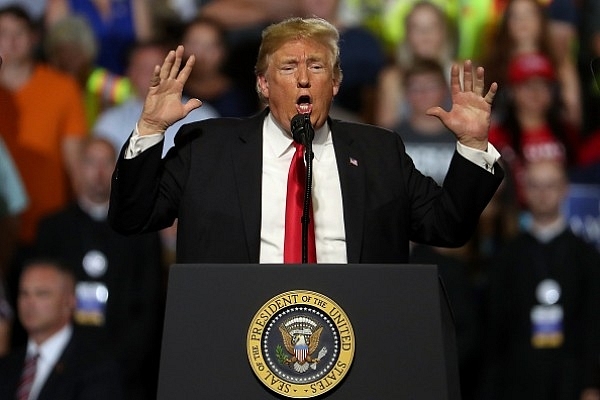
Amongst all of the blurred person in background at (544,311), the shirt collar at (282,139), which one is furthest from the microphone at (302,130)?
the blurred person in background at (544,311)

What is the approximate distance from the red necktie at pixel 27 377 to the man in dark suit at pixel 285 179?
2.28m

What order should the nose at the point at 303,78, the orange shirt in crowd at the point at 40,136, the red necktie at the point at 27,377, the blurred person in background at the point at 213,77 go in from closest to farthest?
the nose at the point at 303,78, the red necktie at the point at 27,377, the orange shirt in crowd at the point at 40,136, the blurred person in background at the point at 213,77

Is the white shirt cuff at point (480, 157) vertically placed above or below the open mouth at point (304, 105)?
below

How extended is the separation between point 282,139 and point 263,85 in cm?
15

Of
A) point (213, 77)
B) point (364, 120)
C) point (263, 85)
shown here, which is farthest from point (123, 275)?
point (263, 85)

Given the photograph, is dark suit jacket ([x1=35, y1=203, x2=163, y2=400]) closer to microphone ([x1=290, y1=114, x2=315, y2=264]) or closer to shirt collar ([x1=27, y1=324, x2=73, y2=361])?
shirt collar ([x1=27, y1=324, x2=73, y2=361])

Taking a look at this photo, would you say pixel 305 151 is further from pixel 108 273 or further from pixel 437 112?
pixel 108 273

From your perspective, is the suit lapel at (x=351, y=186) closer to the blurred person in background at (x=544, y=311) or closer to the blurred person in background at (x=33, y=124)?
the blurred person in background at (x=544, y=311)

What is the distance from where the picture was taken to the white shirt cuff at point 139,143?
122 inches

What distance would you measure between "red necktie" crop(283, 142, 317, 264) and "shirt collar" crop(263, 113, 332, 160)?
93 mm

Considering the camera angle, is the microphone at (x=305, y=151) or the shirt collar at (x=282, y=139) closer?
the microphone at (x=305, y=151)

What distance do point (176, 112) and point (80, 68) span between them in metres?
4.12

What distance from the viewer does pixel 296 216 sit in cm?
308

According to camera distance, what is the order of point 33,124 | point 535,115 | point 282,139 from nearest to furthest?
point 282,139 < point 33,124 < point 535,115
